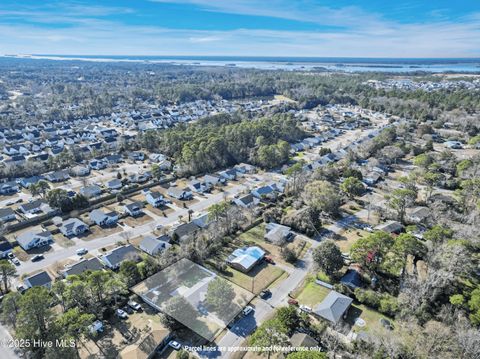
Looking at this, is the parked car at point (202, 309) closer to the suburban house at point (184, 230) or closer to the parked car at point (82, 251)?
the suburban house at point (184, 230)

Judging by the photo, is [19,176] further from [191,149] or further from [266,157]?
[266,157]

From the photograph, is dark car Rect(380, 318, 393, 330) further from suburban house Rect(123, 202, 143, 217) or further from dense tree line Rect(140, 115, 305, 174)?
dense tree line Rect(140, 115, 305, 174)

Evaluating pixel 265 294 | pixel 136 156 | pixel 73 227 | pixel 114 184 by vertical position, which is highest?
pixel 136 156

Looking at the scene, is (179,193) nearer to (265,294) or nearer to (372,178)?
(265,294)

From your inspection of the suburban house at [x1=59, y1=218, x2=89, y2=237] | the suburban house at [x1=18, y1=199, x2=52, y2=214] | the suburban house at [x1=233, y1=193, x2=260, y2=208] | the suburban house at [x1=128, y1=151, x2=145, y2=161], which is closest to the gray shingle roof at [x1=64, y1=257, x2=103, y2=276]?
the suburban house at [x1=59, y1=218, x2=89, y2=237]

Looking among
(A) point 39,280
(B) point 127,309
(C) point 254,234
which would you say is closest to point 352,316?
A: (C) point 254,234

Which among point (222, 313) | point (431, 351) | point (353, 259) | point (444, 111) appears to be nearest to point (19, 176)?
point (222, 313)
